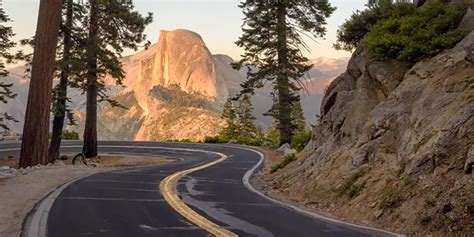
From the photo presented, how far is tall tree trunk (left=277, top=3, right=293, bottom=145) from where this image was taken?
31.6m

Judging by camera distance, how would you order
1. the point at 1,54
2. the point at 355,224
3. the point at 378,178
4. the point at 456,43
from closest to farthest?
the point at 355,224, the point at 378,178, the point at 456,43, the point at 1,54

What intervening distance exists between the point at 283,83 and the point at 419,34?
20780mm

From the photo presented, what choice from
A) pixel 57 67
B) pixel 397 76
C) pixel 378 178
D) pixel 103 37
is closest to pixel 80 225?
pixel 378 178

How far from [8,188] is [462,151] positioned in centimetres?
984

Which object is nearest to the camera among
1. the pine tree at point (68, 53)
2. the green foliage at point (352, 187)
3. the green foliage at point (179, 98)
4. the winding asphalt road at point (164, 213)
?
the winding asphalt road at point (164, 213)

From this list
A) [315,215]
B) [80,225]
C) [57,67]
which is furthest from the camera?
[57,67]

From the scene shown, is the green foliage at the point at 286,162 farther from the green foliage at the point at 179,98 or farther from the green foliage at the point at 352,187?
the green foliage at the point at 179,98

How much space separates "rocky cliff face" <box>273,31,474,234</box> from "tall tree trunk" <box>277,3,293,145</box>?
56.4 ft

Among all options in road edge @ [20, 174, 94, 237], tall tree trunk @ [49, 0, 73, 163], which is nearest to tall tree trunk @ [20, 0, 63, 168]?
road edge @ [20, 174, 94, 237]

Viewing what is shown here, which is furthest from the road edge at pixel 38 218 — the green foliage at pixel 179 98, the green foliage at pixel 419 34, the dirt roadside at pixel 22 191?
the green foliage at pixel 179 98

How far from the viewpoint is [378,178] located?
9383mm

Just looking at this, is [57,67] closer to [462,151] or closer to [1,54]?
[1,54]

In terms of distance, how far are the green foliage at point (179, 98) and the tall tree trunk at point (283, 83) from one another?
129 m

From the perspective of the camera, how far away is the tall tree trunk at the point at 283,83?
31.6 m
